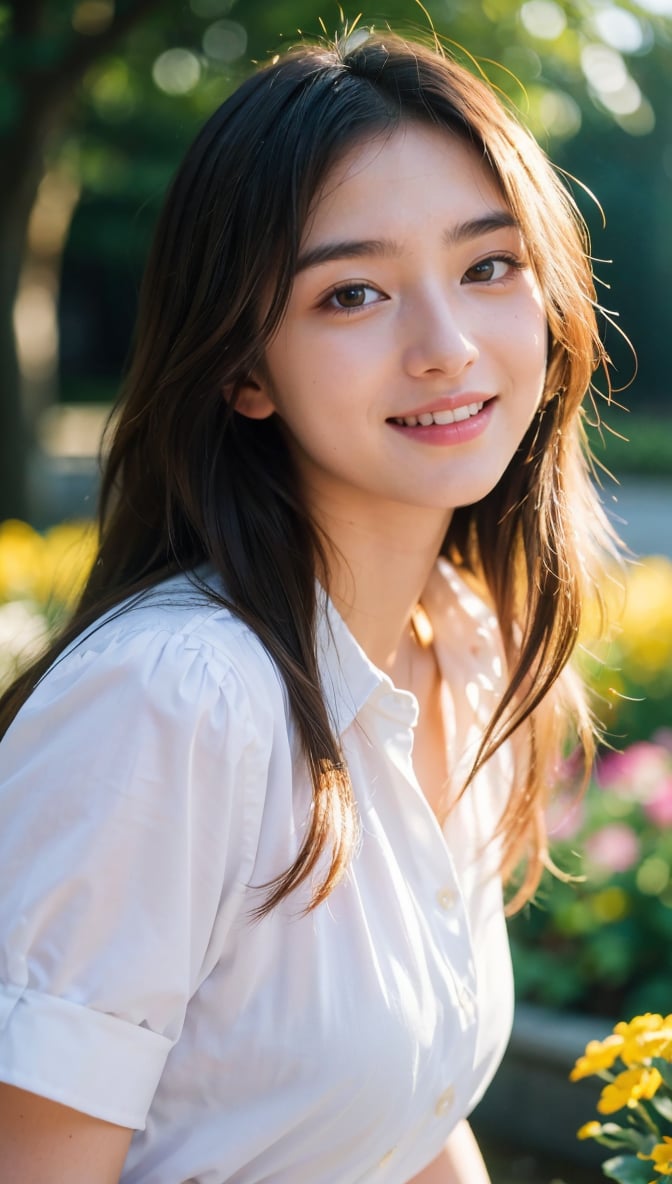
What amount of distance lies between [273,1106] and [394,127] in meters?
1.16

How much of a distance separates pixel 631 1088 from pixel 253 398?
980mm

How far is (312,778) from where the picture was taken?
4.67 ft

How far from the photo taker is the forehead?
5.04 ft

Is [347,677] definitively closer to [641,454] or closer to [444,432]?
[444,432]

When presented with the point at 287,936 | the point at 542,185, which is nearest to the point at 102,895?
the point at 287,936

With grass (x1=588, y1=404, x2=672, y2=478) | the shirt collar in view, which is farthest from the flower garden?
grass (x1=588, y1=404, x2=672, y2=478)

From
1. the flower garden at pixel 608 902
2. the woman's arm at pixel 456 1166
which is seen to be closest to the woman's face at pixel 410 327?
the woman's arm at pixel 456 1166

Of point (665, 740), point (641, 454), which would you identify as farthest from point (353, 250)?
point (641, 454)

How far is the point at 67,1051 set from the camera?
4.03 feet

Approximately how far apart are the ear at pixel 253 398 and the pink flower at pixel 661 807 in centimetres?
201

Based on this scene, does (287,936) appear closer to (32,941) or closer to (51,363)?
(32,941)

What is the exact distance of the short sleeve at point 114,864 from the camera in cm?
123

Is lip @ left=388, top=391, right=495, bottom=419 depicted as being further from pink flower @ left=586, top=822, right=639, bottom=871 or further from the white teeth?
pink flower @ left=586, top=822, right=639, bottom=871

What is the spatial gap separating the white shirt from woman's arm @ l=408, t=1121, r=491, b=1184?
7.1 inches
